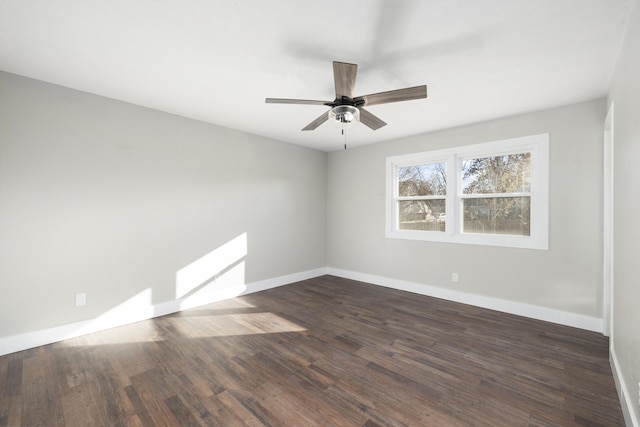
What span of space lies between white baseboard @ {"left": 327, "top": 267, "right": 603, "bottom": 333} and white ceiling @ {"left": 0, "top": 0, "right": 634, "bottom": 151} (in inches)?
94.8

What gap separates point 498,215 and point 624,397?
234 cm

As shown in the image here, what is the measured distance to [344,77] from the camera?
2.00 meters

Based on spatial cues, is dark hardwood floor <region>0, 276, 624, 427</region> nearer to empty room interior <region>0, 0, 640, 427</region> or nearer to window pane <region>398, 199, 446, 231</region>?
empty room interior <region>0, 0, 640, 427</region>

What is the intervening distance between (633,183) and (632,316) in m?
0.77

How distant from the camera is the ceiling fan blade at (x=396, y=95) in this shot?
2.10 meters

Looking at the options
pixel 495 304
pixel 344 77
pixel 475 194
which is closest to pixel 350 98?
pixel 344 77

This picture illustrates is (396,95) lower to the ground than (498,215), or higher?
higher

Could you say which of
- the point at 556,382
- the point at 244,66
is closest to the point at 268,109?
the point at 244,66

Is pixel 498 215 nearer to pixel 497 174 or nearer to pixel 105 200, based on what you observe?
pixel 497 174

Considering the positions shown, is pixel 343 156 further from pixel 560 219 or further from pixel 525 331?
pixel 525 331

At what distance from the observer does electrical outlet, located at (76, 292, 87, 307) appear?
2.89m

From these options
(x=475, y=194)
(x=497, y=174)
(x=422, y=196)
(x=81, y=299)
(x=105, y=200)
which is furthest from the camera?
(x=422, y=196)

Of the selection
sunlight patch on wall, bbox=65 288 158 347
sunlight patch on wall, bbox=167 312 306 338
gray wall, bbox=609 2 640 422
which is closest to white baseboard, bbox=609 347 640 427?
gray wall, bbox=609 2 640 422

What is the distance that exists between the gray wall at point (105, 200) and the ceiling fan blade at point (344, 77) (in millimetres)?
2449
